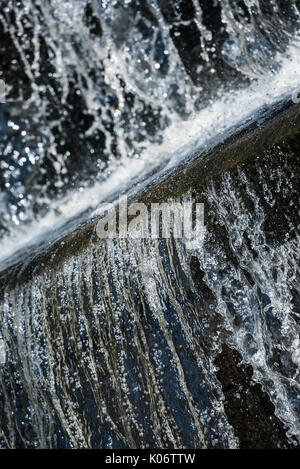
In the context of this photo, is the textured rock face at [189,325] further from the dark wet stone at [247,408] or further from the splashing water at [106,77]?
the splashing water at [106,77]

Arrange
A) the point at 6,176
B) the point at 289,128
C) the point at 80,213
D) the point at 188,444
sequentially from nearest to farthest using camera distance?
1. the point at 289,128
2. the point at 188,444
3. the point at 80,213
4. the point at 6,176

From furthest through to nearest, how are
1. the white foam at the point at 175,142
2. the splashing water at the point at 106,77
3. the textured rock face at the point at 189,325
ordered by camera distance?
the splashing water at the point at 106,77 → the white foam at the point at 175,142 → the textured rock face at the point at 189,325

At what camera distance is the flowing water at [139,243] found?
2512 mm

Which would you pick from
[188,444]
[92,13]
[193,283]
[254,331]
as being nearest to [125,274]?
[193,283]

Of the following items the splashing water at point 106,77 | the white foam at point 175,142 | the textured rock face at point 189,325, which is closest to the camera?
the textured rock face at point 189,325

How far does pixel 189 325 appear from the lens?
2561 millimetres

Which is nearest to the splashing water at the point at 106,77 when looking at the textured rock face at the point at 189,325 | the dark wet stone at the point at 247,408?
the textured rock face at the point at 189,325

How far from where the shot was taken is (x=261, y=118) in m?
3.07

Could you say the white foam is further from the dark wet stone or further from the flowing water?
the dark wet stone

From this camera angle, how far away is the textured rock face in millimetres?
2479

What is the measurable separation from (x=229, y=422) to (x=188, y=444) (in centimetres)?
21

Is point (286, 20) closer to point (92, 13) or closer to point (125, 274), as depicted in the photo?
point (92, 13)

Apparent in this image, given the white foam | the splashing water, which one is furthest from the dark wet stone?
the splashing water

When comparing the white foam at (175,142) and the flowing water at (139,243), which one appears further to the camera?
the white foam at (175,142)
